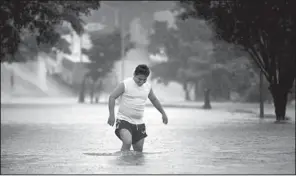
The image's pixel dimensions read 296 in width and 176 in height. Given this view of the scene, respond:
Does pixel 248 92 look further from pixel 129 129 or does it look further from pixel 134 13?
pixel 134 13

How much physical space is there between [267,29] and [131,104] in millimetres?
14119

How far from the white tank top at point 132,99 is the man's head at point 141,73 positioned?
17 centimetres

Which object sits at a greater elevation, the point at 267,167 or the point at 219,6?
the point at 219,6

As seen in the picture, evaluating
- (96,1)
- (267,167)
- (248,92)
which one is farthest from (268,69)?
Result: (248,92)

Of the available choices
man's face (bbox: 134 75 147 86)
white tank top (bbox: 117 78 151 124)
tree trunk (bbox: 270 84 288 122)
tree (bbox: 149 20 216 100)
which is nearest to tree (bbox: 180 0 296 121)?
tree trunk (bbox: 270 84 288 122)

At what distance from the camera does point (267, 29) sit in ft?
82.7

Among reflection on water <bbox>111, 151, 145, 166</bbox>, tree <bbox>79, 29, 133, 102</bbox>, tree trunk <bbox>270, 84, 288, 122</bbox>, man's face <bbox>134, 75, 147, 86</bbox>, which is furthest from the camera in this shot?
tree <bbox>79, 29, 133, 102</bbox>

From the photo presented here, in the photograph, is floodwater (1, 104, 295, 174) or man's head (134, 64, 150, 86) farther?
floodwater (1, 104, 295, 174)

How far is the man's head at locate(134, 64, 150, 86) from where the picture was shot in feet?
37.0

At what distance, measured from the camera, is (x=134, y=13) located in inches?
4498

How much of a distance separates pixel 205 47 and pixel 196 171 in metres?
51.2

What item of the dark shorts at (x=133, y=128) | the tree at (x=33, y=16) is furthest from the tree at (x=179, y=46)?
the dark shorts at (x=133, y=128)

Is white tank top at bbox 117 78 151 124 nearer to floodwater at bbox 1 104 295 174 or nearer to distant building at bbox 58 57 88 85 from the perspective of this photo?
floodwater at bbox 1 104 295 174

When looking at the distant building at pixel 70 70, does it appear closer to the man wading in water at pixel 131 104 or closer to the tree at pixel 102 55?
the tree at pixel 102 55
